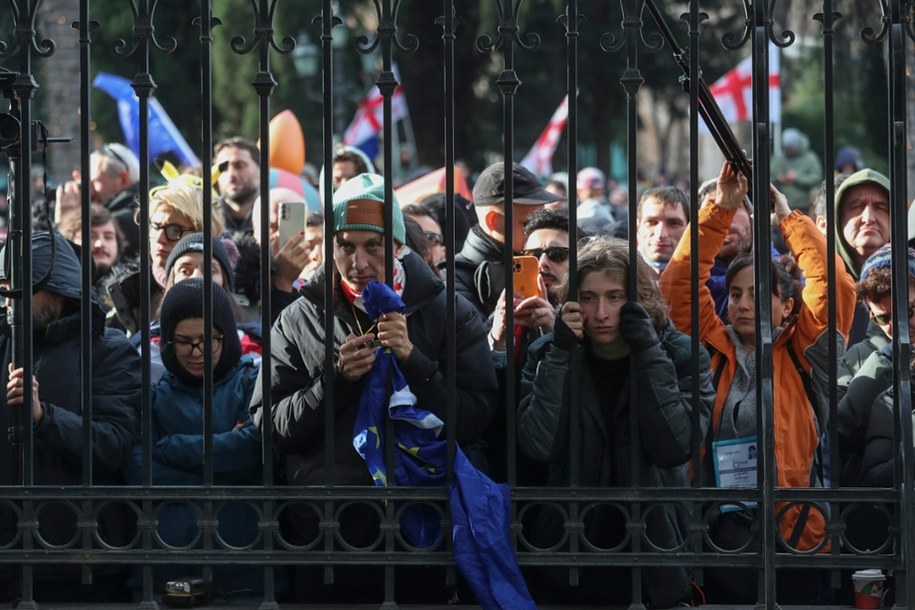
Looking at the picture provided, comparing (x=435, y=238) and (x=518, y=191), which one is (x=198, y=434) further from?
(x=435, y=238)

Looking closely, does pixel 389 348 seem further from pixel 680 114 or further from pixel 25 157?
pixel 680 114

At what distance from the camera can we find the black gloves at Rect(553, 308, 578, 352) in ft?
14.6

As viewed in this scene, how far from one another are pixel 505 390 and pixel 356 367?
59 centimetres

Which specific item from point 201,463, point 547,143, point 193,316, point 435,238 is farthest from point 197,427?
point 547,143

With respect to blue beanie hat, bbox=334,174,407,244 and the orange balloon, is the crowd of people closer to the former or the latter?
blue beanie hat, bbox=334,174,407,244

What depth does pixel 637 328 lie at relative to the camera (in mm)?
4477

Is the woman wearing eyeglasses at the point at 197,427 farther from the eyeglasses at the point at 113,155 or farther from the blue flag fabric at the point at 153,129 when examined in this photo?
the blue flag fabric at the point at 153,129

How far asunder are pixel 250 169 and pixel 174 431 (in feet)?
14.1

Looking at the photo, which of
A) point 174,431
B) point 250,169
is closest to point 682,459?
point 174,431

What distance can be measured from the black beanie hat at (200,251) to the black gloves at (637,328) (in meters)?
2.32

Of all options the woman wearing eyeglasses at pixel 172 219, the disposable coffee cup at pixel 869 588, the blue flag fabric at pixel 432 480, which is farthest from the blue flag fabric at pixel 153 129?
the disposable coffee cup at pixel 869 588

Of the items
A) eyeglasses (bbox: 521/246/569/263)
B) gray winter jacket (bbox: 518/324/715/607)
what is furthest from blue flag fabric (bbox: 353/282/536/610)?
eyeglasses (bbox: 521/246/569/263)

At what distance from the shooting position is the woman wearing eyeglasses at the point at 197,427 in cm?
489

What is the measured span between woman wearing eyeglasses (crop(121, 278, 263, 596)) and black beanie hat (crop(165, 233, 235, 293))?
31.6 inches
